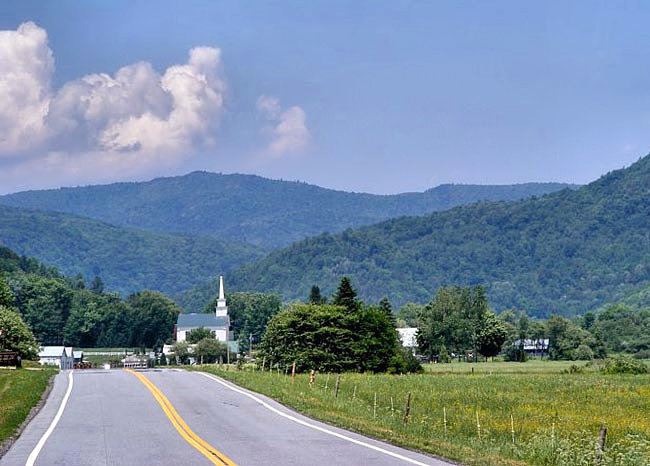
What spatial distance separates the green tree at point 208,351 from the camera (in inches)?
5989

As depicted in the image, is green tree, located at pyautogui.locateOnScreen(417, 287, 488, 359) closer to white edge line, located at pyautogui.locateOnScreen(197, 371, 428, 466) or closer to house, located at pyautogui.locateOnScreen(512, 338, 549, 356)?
house, located at pyautogui.locateOnScreen(512, 338, 549, 356)

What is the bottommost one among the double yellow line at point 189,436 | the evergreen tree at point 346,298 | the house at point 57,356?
the double yellow line at point 189,436

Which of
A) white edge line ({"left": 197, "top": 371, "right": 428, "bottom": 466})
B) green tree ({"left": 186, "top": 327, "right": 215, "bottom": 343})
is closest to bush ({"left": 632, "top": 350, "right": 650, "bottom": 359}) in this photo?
green tree ({"left": 186, "top": 327, "right": 215, "bottom": 343})

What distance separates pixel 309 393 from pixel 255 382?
A: 683cm

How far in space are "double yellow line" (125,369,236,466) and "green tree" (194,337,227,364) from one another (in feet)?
361

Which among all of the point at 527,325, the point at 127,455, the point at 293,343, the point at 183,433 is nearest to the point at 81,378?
the point at 183,433

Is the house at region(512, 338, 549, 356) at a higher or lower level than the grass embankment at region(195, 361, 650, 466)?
higher

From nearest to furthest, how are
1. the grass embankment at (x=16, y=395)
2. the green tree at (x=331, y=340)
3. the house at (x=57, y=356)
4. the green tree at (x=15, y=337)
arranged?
the grass embankment at (x=16, y=395), the green tree at (x=15, y=337), the green tree at (x=331, y=340), the house at (x=57, y=356)

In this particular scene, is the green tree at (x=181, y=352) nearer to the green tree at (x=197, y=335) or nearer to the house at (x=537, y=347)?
the green tree at (x=197, y=335)

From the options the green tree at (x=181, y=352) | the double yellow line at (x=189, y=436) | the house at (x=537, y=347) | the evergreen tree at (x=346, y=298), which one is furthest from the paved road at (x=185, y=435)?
the house at (x=537, y=347)

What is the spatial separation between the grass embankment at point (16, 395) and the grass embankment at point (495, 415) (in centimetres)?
903

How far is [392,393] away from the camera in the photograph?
47625 millimetres

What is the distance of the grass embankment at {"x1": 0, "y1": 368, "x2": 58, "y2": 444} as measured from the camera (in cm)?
3079

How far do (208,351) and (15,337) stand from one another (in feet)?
212
